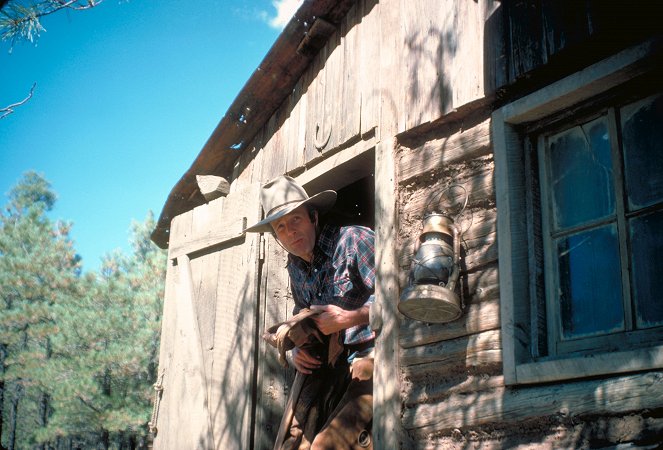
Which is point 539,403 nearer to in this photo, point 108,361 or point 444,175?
point 444,175

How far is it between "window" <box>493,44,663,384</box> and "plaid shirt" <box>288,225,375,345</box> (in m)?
1.03

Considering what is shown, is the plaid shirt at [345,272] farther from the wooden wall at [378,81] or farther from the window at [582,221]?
the window at [582,221]

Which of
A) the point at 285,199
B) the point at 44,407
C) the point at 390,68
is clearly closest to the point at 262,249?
the point at 285,199

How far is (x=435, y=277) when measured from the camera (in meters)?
3.00

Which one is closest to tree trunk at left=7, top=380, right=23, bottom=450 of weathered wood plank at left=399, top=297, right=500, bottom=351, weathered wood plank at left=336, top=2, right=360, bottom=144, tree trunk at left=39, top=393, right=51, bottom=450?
tree trunk at left=39, top=393, right=51, bottom=450

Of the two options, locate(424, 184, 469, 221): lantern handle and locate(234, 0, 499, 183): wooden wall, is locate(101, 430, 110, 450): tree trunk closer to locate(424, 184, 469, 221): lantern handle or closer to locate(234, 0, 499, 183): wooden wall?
locate(234, 0, 499, 183): wooden wall

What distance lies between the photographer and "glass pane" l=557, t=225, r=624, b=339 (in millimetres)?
2666

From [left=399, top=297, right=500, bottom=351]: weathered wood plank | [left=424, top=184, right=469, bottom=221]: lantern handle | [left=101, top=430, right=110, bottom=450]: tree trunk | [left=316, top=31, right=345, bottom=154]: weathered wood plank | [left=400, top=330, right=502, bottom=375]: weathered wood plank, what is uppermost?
[left=316, top=31, right=345, bottom=154]: weathered wood plank

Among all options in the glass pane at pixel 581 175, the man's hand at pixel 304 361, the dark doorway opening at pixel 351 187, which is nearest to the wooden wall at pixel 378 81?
→ the dark doorway opening at pixel 351 187

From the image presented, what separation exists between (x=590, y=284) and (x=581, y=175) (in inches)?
20.0

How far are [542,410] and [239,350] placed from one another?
2.46 m

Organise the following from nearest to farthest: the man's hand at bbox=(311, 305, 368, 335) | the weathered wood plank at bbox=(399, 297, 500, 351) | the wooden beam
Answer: the weathered wood plank at bbox=(399, 297, 500, 351) < the man's hand at bbox=(311, 305, 368, 335) < the wooden beam

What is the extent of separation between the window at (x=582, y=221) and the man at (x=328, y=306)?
1.05 m

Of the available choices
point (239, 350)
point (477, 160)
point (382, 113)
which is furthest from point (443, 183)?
point (239, 350)
